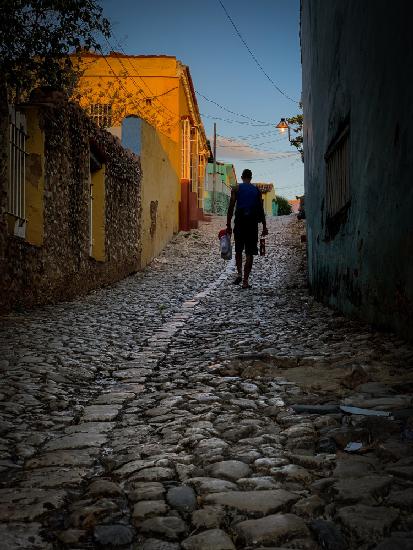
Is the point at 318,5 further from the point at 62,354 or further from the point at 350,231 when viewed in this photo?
the point at 62,354

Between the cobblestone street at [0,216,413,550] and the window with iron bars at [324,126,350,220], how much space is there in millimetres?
1590

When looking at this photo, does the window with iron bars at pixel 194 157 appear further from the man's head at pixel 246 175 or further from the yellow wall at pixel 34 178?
the yellow wall at pixel 34 178

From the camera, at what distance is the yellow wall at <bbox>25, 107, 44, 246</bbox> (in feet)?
23.4

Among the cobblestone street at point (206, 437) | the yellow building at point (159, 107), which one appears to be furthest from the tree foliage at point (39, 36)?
the yellow building at point (159, 107)

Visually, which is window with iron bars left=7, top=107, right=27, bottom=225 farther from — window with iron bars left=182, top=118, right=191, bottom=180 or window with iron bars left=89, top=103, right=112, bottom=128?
window with iron bars left=182, top=118, right=191, bottom=180

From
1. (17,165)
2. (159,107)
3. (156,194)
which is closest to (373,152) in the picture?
(17,165)

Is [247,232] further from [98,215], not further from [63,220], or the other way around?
[63,220]

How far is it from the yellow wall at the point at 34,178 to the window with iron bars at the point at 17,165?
8 cm

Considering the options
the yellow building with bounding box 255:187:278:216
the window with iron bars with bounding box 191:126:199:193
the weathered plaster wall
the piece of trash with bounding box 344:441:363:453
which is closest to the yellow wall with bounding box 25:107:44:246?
the weathered plaster wall

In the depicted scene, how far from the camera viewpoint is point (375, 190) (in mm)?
4703

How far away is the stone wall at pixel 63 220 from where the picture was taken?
6395 mm

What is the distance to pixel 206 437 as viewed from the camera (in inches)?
102

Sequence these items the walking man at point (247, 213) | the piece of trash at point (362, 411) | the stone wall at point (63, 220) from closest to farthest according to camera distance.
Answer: the piece of trash at point (362, 411) → the stone wall at point (63, 220) → the walking man at point (247, 213)

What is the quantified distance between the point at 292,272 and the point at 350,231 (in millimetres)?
6574
